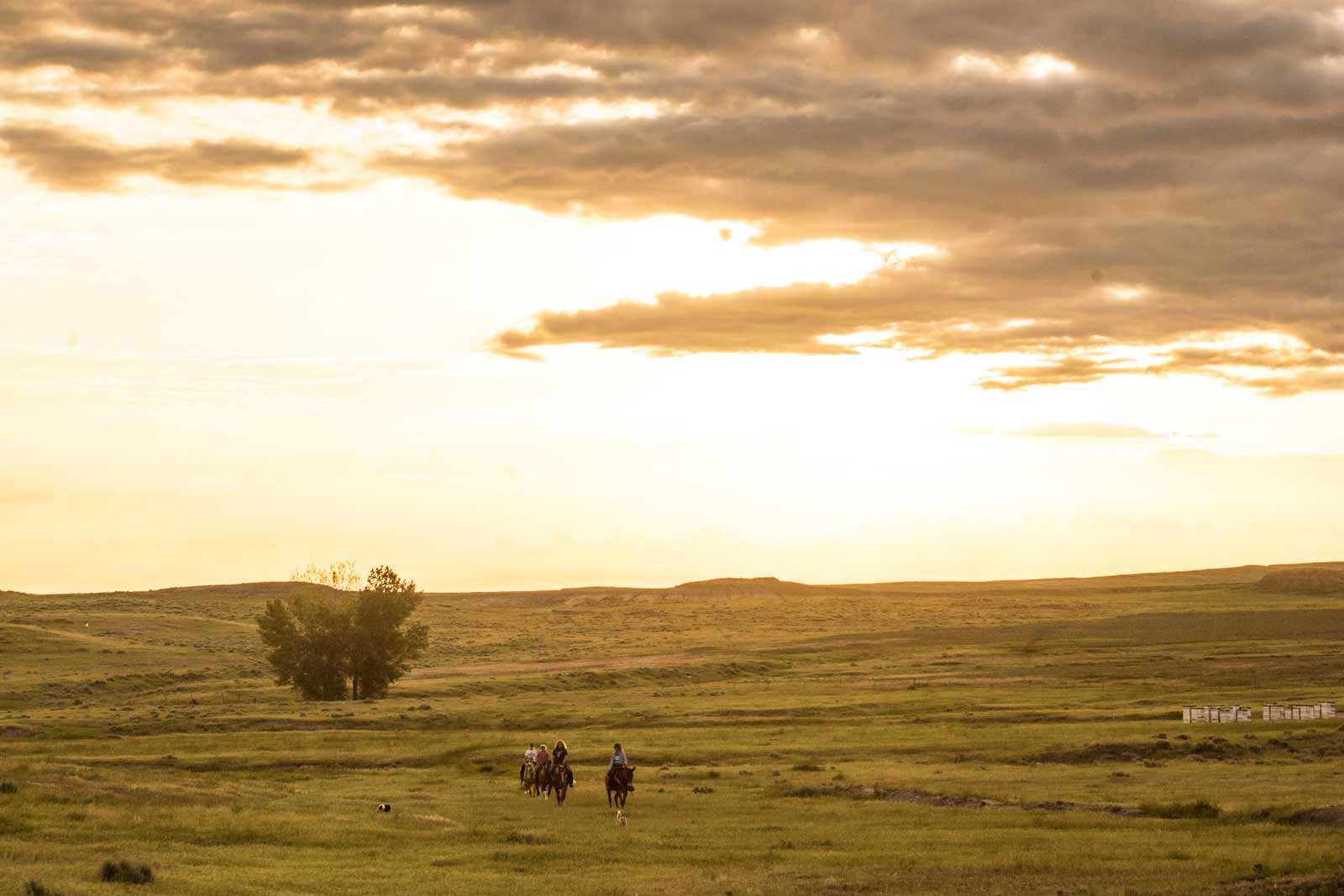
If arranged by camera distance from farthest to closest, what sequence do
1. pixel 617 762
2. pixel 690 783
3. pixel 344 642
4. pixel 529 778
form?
pixel 344 642
pixel 690 783
pixel 529 778
pixel 617 762

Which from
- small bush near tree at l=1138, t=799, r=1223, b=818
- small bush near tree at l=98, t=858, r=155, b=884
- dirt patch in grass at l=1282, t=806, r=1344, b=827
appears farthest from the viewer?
small bush near tree at l=1138, t=799, r=1223, b=818

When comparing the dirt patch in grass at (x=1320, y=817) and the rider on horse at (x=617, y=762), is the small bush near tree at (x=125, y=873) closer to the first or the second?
the rider on horse at (x=617, y=762)

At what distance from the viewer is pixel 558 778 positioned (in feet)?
175

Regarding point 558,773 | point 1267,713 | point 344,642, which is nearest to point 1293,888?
point 558,773

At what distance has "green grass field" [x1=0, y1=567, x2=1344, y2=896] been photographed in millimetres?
35094

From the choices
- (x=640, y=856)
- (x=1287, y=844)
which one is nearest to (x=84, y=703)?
(x=640, y=856)

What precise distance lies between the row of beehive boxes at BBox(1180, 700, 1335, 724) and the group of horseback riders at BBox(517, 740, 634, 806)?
38.5 m

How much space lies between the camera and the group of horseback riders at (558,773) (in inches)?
1935

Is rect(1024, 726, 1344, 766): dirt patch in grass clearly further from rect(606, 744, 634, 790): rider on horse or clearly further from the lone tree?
the lone tree

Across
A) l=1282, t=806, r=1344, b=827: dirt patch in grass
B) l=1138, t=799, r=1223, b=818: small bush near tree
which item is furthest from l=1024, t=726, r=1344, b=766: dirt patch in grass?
l=1282, t=806, r=1344, b=827: dirt patch in grass

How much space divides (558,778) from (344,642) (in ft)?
241

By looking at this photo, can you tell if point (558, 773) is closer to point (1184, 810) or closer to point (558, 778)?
point (558, 778)

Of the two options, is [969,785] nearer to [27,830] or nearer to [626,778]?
[626,778]

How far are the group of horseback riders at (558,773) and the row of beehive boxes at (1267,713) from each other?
126 ft
